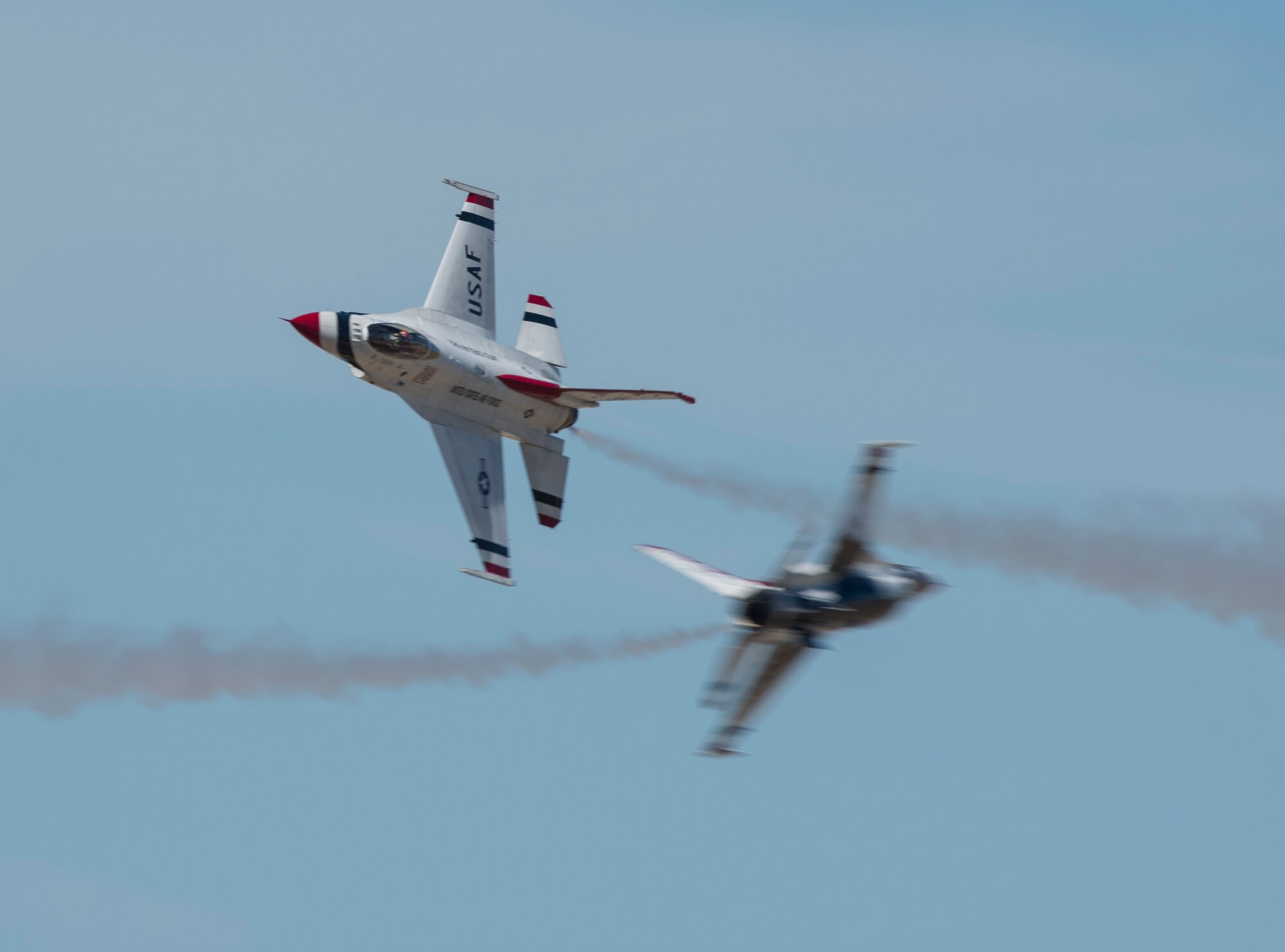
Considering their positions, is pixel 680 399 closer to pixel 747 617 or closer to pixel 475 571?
pixel 475 571

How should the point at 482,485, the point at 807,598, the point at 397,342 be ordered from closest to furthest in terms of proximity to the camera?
the point at 807,598
the point at 397,342
the point at 482,485

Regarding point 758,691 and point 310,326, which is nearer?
point 758,691

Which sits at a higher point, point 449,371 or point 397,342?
point 397,342

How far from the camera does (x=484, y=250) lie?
66250 millimetres

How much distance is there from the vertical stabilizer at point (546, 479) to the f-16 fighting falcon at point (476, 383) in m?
0.03

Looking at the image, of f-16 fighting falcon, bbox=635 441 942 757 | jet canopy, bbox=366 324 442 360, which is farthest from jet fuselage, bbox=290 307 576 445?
f-16 fighting falcon, bbox=635 441 942 757

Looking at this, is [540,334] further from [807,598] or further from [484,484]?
[807,598]

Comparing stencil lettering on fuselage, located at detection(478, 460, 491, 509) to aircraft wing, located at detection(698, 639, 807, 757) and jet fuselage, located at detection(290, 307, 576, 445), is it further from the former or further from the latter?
aircraft wing, located at detection(698, 639, 807, 757)

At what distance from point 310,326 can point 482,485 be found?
719 centimetres

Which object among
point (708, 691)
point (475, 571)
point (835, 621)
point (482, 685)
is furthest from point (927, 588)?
point (475, 571)

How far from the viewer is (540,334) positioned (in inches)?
2542

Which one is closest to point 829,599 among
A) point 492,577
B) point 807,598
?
point 807,598

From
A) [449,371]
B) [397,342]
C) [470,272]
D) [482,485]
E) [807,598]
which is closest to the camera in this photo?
[807,598]

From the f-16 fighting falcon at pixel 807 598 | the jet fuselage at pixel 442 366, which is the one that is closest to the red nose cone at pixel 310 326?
the jet fuselage at pixel 442 366
